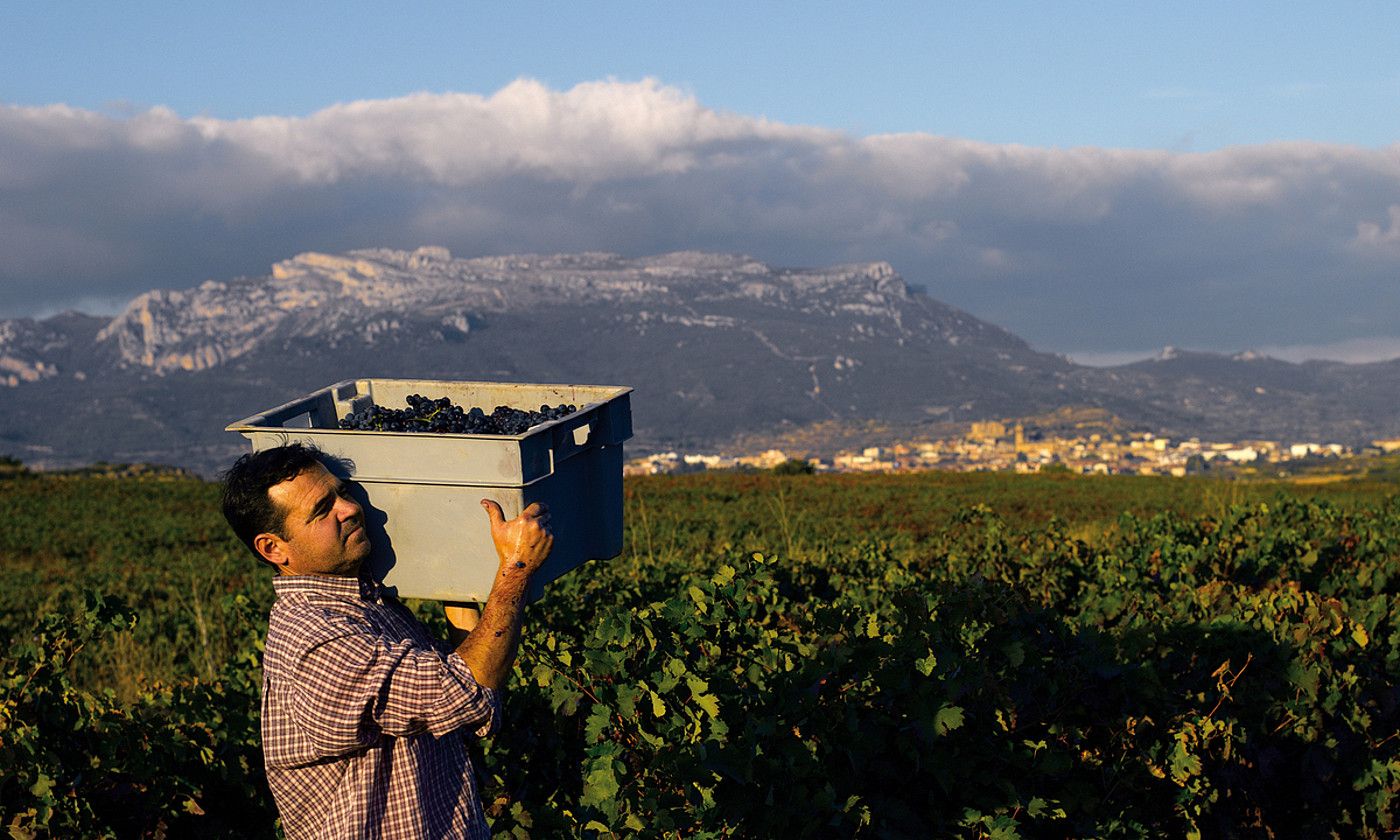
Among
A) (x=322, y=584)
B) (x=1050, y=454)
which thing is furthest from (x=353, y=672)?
(x=1050, y=454)

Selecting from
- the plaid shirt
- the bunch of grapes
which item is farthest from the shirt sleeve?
the bunch of grapes

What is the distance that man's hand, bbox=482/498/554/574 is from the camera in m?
3.21

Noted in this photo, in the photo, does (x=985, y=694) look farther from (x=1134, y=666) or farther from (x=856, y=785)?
(x=1134, y=666)

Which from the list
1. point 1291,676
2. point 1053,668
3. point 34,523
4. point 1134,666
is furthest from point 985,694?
point 34,523

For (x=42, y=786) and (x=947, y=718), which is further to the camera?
(x=42, y=786)

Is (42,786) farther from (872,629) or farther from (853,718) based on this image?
(872,629)

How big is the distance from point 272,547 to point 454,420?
24.0 inches

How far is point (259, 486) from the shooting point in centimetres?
321

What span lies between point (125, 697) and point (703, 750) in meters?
6.91

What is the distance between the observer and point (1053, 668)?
5047mm

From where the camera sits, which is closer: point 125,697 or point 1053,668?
point 1053,668

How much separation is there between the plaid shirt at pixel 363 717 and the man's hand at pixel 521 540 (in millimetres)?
297

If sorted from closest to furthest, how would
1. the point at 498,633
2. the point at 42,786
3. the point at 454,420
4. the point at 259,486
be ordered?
1. the point at 498,633
2. the point at 259,486
3. the point at 454,420
4. the point at 42,786

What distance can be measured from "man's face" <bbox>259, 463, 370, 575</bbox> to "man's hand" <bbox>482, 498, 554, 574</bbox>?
0.38 m
